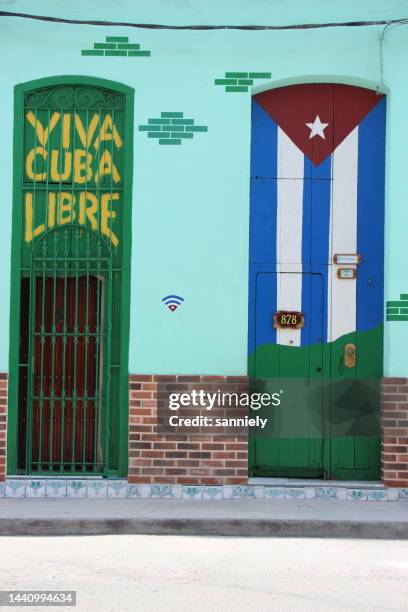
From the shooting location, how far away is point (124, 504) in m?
9.21

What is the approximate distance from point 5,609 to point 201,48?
6.16 metres

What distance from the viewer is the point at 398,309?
32.0 feet

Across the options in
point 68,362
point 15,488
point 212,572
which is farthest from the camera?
point 68,362

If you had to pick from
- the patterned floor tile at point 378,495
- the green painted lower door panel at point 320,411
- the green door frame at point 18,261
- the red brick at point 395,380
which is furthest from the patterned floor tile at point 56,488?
the red brick at point 395,380

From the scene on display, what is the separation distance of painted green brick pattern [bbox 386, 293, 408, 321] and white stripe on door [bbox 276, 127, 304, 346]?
2.94ft

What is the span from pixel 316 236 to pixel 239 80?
5.73ft

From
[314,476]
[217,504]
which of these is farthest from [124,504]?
[314,476]

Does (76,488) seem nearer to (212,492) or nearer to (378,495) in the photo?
(212,492)

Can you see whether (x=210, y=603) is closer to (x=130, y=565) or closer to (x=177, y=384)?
(x=130, y=565)

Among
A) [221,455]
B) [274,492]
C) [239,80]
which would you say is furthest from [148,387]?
[239,80]

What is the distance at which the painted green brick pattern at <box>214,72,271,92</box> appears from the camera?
983 cm

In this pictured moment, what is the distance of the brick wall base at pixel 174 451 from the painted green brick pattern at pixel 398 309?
5.22ft

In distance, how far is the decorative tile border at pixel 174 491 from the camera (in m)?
9.60

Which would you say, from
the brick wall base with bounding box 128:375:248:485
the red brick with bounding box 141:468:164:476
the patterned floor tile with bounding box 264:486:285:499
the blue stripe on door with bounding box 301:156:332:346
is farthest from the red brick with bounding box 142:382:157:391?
the blue stripe on door with bounding box 301:156:332:346
